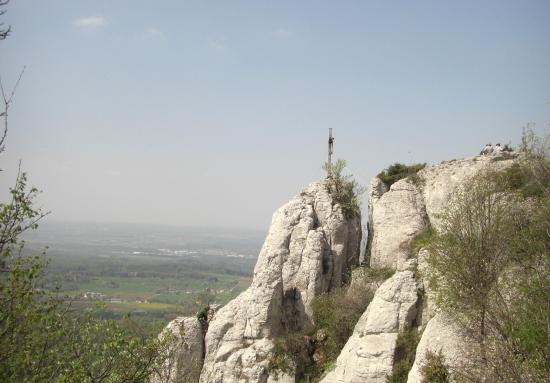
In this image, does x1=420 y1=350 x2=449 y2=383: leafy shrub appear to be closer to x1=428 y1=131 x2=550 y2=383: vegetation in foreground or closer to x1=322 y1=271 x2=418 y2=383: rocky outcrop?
x1=428 y1=131 x2=550 y2=383: vegetation in foreground

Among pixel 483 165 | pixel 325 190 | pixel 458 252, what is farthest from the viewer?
pixel 325 190

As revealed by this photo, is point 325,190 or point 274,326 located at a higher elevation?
point 325,190

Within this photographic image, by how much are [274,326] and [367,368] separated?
22.7ft

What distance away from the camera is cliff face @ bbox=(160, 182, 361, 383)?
1020 inches

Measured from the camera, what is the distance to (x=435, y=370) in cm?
1778

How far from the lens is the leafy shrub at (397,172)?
3131cm

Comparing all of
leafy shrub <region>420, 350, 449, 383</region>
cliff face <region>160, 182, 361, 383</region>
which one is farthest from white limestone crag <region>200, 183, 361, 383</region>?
leafy shrub <region>420, 350, 449, 383</region>

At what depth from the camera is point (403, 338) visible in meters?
21.3

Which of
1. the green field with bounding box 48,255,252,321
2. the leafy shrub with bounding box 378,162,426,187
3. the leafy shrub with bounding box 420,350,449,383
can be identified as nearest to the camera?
the leafy shrub with bounding box 420,350,449,383

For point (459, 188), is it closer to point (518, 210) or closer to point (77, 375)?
point (518, 210)

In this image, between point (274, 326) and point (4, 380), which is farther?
point (274, 326)

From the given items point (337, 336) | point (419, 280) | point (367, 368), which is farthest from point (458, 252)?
point (337, 336)

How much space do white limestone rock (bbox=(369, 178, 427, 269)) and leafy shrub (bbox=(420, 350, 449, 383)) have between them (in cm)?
902

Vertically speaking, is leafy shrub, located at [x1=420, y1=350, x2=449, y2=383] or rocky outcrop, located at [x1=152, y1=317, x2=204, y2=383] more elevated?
leafy shrub, located at [x1=420, y1=350, x2=449, y2=383]
